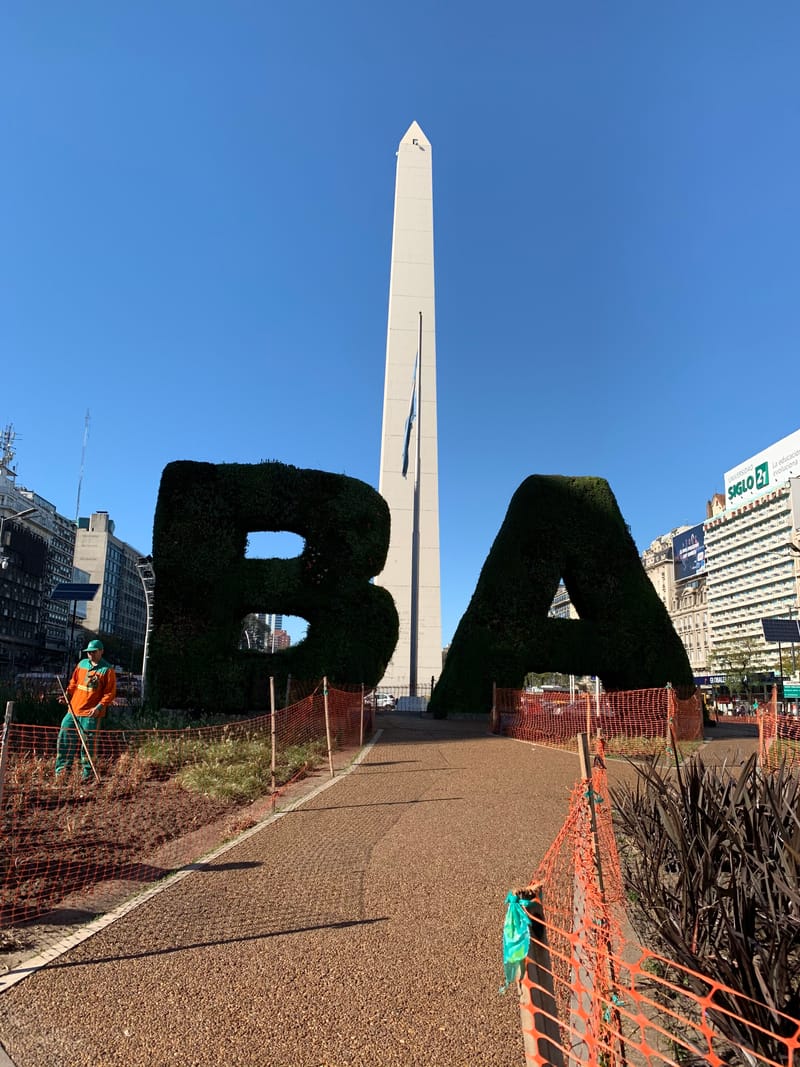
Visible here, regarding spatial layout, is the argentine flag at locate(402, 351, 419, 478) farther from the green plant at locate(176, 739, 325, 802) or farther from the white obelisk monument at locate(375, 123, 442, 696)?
the green plant at locate(176, 739, 325, 802)

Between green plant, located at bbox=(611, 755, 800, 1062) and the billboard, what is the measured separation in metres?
113

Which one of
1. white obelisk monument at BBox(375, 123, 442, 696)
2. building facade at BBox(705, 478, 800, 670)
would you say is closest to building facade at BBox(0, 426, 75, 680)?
white obelisk monument at BBox(375, 123, 442, 696)

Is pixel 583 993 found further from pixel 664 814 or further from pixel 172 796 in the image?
pixel 172 796

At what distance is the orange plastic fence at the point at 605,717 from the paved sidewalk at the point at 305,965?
9.20 meters

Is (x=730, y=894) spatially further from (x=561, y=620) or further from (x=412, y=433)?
(x=412, y=433)

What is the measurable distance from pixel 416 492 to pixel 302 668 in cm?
2057

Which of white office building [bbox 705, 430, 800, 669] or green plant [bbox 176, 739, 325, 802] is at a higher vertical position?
white office building [bbox 705, 430, 800, 669]

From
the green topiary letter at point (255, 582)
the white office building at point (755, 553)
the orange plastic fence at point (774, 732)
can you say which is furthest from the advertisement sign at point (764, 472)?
the green topiary letter at point (255, 582)

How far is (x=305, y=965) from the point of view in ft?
11.6

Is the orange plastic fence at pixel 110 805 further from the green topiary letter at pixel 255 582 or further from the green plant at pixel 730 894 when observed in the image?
the green plant at pixel 730 894

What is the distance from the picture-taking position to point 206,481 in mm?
16766

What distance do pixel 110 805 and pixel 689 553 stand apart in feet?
381

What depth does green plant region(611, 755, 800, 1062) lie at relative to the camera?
2.82 meters

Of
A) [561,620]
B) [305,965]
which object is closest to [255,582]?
[561,620]
